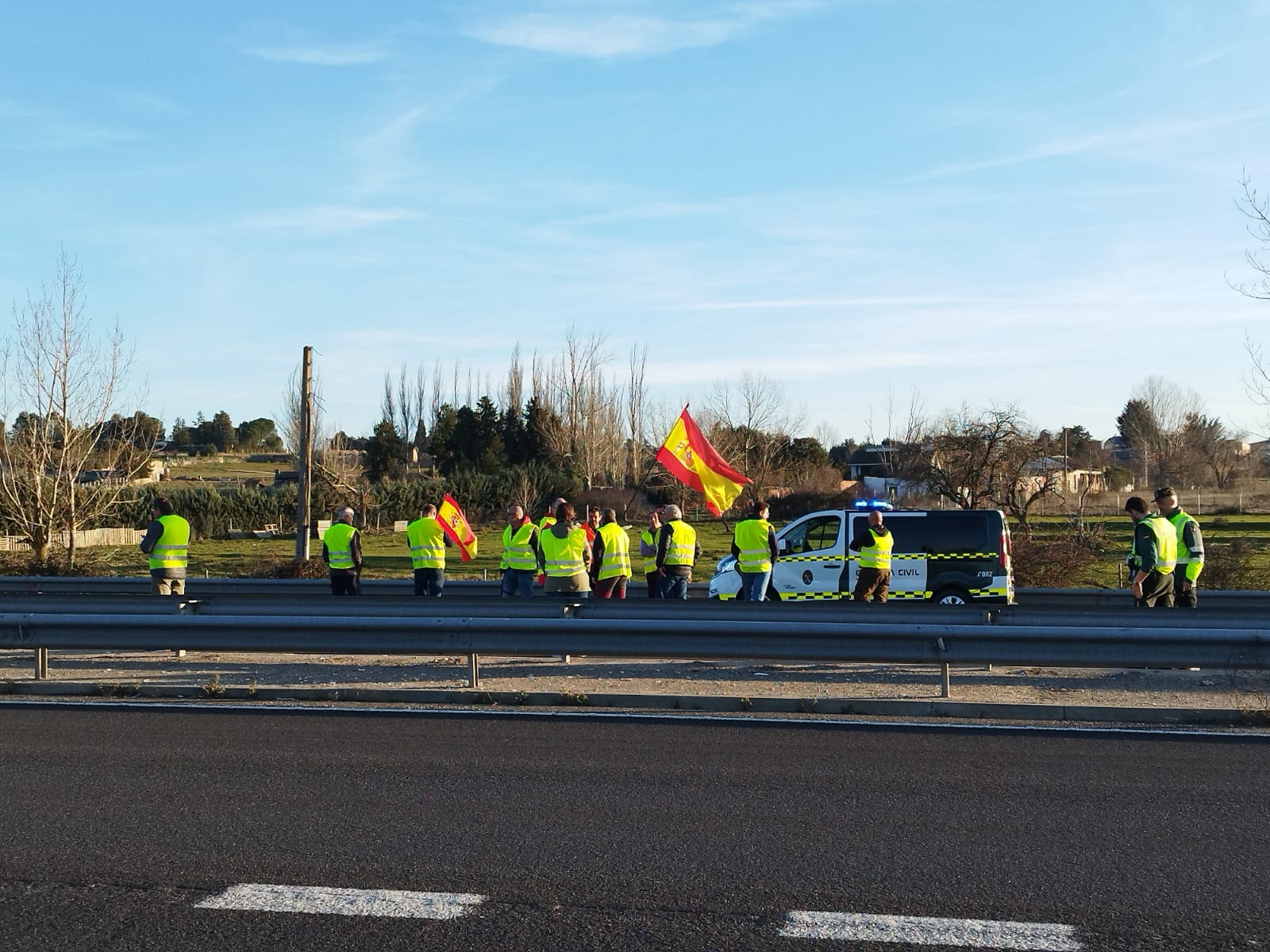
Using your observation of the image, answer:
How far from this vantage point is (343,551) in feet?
49.9

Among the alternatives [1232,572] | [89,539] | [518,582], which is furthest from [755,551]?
[89,539]

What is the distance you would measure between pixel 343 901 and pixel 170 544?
1100cm

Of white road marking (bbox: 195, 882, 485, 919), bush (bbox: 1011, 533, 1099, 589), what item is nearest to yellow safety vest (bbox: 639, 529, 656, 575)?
bush (bbox: 1011, 533, 1099, 589)

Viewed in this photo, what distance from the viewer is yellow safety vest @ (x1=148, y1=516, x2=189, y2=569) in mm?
14914

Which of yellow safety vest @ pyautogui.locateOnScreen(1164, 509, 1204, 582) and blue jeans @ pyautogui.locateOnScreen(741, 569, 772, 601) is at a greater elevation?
yellow safety vest @ pyautogui.locateOnScreen(1164, 509, 1204, 582)

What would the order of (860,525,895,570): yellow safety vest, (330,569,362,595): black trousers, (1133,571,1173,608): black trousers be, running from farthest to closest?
(330,569,362,595): black trousers → (860,525,895,570): yellow safety vest → (1133,571,1173,608): black trousers

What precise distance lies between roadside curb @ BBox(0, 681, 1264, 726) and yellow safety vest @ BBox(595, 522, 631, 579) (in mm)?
4434

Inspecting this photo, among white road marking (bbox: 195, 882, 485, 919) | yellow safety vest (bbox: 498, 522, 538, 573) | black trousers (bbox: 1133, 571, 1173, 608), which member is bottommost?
white road marking (bbox: 195, 882, 485, 919)

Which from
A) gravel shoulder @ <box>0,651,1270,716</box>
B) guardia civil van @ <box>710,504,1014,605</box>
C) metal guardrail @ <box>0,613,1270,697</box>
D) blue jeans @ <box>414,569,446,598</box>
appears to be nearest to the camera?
metal guardrail @ <box>0,613,1270,697</box>

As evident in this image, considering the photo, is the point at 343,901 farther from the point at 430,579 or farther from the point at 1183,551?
the point at 430,579

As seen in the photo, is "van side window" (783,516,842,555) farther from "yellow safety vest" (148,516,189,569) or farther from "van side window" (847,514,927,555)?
"yellow safety vest" (148,516,189,569)

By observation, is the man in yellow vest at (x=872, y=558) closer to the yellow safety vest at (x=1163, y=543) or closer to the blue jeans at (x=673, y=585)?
the blue jeans at (x=673, y=585)

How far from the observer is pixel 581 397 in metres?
72.2

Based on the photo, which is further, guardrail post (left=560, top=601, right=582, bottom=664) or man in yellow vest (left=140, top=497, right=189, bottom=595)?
man in yellow vest (left=140, top=497, right=189, bottom=595)
